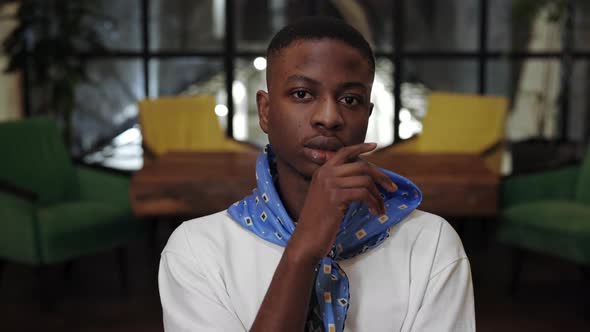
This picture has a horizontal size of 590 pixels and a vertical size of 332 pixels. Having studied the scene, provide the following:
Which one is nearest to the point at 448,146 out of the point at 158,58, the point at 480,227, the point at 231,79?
the point at 480,227

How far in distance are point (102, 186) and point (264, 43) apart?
7.20 feet

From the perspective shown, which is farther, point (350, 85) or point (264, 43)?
point (264, 43)

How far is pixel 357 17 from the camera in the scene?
6.30 meters

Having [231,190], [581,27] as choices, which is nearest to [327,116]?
[231,190]

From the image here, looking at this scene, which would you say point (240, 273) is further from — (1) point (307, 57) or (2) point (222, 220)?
(1) point (307, 57)

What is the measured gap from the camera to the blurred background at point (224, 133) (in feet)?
13.0

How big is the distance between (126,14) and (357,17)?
1718 mm

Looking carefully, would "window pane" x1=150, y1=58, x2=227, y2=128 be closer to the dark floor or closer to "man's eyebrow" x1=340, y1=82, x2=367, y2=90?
the dark floor

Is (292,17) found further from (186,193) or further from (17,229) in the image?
(17,229)

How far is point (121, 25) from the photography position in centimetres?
625

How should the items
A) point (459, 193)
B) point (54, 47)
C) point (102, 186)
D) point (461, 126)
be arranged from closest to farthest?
1. point (459, 193)
2. point (102, 186)
3. point (461, 126)
4. point (54, 47)

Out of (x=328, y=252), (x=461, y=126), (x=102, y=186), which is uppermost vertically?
(x=328, y=252)

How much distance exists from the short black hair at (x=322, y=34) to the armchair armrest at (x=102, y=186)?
3381 millimetres

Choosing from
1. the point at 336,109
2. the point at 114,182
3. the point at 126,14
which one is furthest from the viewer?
the point at 126,14
